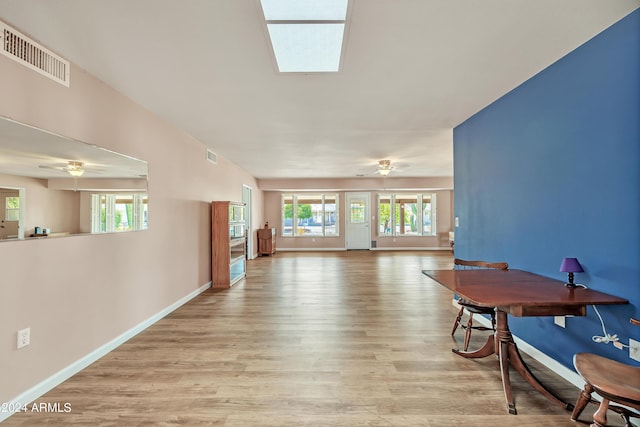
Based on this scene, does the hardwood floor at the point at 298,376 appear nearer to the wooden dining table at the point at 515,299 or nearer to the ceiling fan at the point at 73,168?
the wooden dining table at the point at 515,299

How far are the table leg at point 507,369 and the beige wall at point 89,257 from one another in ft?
10.5

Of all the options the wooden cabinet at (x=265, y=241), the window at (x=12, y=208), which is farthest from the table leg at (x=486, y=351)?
the wooden cabinet at (x=265, y=241)

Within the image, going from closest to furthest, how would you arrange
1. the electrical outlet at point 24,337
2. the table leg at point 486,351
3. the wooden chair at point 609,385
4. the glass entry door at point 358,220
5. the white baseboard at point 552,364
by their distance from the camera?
the wooden chair at point 609,385
the electrical outlet at point 24,337
the white baseboard at point 552,364
the table leg at point 486,351
the glass entry door at point 358,220

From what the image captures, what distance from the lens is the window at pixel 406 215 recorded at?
10.2 meters

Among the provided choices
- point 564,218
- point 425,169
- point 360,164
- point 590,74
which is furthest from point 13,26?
point 425,169

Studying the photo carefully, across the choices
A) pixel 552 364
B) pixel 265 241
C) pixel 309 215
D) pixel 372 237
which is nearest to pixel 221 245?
pixel 265 241

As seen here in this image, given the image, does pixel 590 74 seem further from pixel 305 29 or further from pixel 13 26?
pixel 13 26

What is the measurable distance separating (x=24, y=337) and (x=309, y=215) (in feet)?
28.5

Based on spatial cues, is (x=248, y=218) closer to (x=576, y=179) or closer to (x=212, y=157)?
(x=212, y=157)

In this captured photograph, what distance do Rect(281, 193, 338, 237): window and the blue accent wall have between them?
7373mm

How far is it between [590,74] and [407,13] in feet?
4.57

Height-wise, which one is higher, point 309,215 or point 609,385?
point 309,215

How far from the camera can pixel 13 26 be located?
5.85ft

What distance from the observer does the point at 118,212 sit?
2.71 metres
